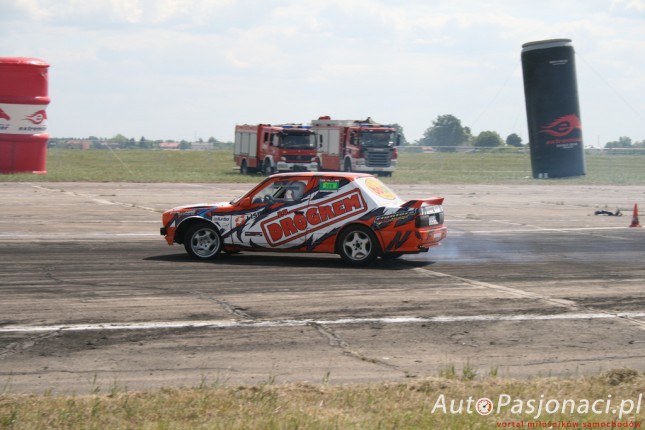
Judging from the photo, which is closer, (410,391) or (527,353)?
(410,391)

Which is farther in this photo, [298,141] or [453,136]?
[453,136]

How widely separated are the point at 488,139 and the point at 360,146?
7564cm

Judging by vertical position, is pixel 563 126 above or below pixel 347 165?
above

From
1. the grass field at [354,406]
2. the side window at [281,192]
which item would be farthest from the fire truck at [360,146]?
the grass field at [354,406]

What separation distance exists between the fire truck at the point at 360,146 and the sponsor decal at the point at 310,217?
1323 inches

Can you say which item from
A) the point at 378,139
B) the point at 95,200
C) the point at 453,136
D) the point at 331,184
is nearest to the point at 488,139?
the point at 453,136

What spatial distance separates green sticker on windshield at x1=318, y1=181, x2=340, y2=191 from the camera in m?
15.2

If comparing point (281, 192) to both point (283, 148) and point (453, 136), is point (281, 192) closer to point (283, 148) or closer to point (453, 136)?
point (283, 148)

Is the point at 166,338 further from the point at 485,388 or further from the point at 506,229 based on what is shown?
the point at 506,229

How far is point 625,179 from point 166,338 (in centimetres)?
4462

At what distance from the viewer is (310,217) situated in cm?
1519

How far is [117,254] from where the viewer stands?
54.0 ft

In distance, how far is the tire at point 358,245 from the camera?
48.9 ft

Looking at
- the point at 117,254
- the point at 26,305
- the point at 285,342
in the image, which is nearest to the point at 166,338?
the point at 285,342
